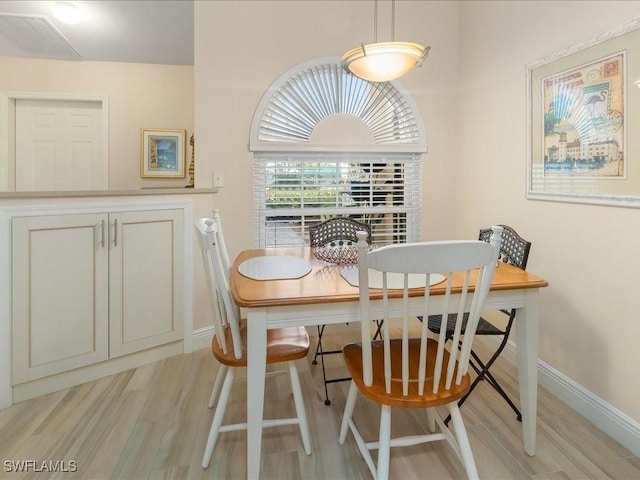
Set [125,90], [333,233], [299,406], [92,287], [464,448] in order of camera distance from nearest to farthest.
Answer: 1. [464,448]
2. [299,406]
3. [92,287]
4. [333,233]
5. [125,90]

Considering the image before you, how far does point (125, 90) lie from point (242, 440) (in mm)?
3480

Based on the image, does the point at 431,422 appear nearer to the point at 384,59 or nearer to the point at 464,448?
the point at 464,448

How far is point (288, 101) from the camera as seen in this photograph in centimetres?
279

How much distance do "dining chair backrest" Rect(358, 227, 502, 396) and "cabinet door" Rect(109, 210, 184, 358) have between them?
149 cm

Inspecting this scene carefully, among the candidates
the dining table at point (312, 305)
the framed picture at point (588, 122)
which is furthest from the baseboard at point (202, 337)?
the framed picture at point (588, 122)

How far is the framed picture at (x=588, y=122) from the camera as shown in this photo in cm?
162

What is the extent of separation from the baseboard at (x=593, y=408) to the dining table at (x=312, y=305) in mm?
451

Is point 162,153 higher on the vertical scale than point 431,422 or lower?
higher

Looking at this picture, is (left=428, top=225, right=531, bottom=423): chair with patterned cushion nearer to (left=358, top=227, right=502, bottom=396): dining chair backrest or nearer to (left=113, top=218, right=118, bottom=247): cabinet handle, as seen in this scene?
(left=358, top=227, right=502, bottom=396): dining chair backrest

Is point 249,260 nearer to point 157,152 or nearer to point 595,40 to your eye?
point 595,40

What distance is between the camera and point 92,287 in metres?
2.14

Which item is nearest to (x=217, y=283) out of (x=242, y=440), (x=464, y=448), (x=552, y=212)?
(x=242, y=440)

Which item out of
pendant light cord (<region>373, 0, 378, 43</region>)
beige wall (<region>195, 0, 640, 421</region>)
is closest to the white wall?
beige wall (<region>195, 0, 640, 421</region>)

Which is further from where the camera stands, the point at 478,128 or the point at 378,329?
the point at 478,128
